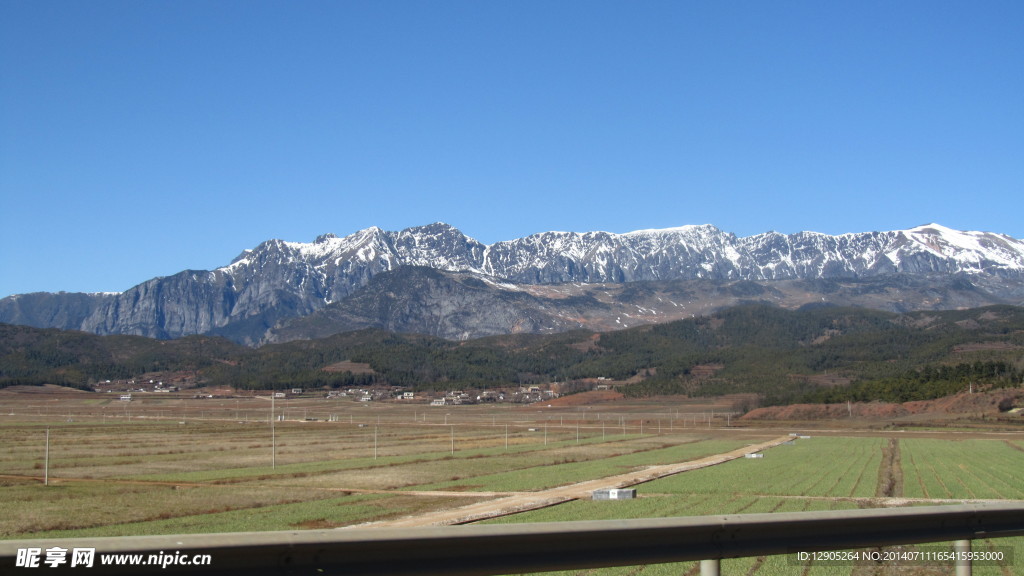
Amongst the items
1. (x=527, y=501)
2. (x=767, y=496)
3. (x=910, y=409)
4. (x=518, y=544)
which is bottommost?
(x=910, y=409)


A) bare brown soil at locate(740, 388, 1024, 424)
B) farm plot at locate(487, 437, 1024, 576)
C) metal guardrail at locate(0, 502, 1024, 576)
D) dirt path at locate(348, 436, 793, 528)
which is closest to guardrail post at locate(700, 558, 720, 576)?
metal guardrail at locate(0, 502, 1024, 576)

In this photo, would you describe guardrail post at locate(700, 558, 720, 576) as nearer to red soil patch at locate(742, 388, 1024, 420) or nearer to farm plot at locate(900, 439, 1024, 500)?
farm plot at locate(900, 439, 1024, 500)

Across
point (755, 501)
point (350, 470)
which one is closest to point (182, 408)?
point (350, 470)

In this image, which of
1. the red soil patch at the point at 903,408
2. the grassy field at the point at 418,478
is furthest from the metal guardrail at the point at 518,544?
the red soil patch at the point at 903,408

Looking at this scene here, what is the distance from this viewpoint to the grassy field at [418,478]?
29.1m

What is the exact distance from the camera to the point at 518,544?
5.72 meters

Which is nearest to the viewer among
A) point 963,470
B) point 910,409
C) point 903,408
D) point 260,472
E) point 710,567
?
point 710,567

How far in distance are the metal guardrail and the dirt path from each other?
1334 centimetres

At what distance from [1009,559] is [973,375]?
15844 cm

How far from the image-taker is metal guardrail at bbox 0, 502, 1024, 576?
506 cm

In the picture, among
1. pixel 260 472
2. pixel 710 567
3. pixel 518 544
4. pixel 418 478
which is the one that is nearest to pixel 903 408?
pixel 418 478

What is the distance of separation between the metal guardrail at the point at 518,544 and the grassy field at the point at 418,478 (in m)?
5.80

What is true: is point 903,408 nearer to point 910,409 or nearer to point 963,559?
point 910,409

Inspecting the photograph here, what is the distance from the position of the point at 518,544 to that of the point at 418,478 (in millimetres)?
44459
